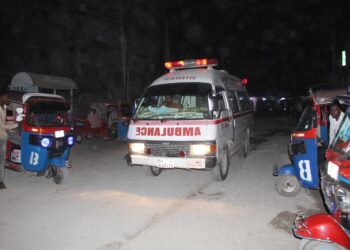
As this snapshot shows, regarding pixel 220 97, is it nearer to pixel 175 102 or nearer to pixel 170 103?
pixel 175 102

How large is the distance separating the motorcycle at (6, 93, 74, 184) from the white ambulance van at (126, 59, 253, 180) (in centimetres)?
152

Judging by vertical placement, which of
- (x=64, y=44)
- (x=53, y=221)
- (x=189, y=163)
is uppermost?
(x=64, y=44)

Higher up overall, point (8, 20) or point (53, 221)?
point (8, 20)

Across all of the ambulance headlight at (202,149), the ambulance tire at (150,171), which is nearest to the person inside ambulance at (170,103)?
the ambulance headlight at (202,149)

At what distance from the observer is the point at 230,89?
8.70 meters

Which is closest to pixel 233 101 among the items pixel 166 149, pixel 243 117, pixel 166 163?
pixel 243 117

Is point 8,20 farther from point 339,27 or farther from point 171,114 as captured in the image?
point 339,27

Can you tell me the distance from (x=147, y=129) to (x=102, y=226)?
254cm

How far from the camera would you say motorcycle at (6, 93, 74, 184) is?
6867 millimetres

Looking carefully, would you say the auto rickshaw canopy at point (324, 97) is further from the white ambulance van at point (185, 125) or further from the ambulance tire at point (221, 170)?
the ambulance tire at point (221, 170)

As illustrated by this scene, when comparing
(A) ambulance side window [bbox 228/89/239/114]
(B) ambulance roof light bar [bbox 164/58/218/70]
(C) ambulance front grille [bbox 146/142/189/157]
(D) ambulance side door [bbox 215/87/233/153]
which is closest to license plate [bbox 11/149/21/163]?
(C) ambulance front grille [bbox 146/142/189/157]

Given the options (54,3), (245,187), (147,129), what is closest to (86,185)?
(147,129)

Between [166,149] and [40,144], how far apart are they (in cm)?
271

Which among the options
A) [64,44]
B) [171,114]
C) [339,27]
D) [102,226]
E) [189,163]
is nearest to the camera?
[102,226]
